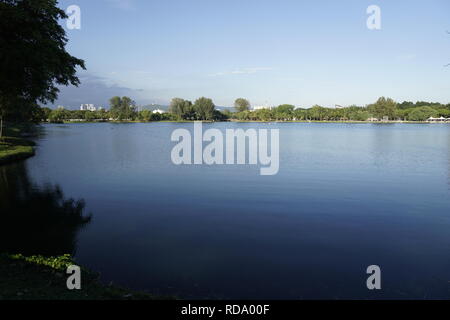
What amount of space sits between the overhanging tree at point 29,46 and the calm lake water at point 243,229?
26.5ft

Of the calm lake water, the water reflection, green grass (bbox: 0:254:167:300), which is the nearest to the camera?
green grass (bbox: 0:254:167:300)

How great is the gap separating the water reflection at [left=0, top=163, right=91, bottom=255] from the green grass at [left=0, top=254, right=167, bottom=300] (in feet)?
6.91

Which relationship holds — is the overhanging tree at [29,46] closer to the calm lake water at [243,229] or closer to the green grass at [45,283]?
the calm lake water at [243,229]

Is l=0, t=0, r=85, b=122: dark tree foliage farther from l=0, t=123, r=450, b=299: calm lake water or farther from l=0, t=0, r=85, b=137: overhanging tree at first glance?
l=0, t=123, r=450, b=299: calm lake water

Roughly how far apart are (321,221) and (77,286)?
1301 cm

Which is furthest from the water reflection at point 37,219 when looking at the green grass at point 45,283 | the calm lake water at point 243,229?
the green grass at point 45,283

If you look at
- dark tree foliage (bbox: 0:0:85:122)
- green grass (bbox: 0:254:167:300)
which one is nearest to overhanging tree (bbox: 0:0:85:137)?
dark tree foliage (bbox: 0:0:85:122)

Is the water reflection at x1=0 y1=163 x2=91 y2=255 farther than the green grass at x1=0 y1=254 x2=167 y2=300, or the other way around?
the water reflection at x1=0 y1=163 x2=91 y2=255

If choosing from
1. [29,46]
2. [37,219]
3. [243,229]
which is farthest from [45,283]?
[29,46]

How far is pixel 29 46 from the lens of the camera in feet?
64.1

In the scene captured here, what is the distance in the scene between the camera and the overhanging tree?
61.7 feet

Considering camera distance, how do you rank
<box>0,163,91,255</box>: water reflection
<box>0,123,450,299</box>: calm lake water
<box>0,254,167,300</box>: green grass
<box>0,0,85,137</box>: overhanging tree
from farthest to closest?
1. <box>0,0,85,137</box>: overhanging tree
2. <box>0,163,91,255</box>: water reflection
3. <box>0,123,450,299</box>: calm lake water
4. <box>0,254,167,300</box>: green grass

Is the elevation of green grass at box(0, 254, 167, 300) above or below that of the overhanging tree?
below
